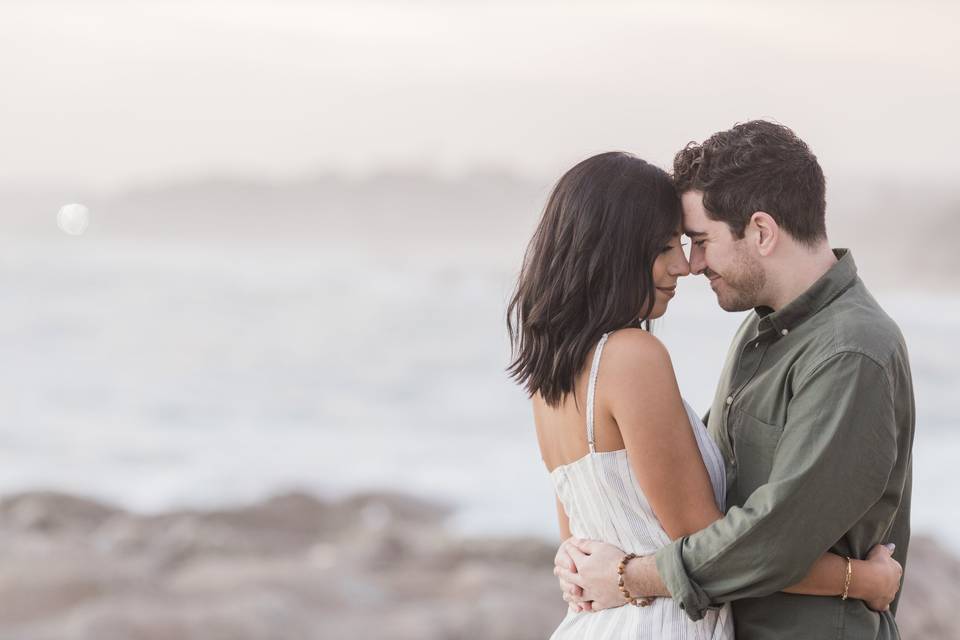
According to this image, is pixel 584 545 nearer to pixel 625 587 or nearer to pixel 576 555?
pixel 576 555

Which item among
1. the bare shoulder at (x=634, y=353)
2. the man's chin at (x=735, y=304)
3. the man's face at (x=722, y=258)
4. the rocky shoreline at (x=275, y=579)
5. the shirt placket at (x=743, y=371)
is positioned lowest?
the rocky shoreline at (x=275, y=579)

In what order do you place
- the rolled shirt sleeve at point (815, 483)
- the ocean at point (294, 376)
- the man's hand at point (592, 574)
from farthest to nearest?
the ocean at point (294, 376), the man's hand at point (592, 574), the rolled shirt sleeve at point (815, 483)

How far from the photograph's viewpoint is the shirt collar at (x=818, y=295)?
75.2 inches

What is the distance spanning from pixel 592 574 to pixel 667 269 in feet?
1.90

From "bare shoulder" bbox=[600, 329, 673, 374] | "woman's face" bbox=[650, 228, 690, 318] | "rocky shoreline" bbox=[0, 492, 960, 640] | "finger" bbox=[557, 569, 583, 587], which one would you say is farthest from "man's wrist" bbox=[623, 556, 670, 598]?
"rocky shoreline" bbox=[0, 492, 960, 640]

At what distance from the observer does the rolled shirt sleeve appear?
172cm

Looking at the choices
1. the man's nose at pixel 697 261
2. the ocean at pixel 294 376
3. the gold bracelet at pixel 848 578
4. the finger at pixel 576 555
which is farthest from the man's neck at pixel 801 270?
the ocean at pixel 294 376

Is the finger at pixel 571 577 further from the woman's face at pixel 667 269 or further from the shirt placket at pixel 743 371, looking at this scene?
the woman's face at pixel 667 269

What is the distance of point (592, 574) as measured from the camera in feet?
6.45

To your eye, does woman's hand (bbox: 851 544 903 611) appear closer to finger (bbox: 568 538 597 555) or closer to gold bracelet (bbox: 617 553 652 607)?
gold bracelet (bbox: 617 553 652 607)

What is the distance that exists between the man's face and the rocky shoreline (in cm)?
326

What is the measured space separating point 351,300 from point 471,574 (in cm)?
1307

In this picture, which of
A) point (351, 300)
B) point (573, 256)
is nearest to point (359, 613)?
point (573, 256)

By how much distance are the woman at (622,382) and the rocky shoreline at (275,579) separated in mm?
3210
